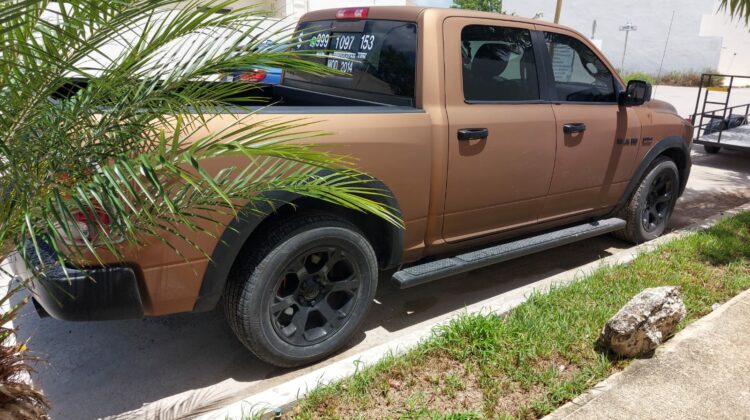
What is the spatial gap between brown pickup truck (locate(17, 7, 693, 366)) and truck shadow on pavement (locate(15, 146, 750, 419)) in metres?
0.37

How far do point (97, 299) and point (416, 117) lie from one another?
1884 millimetres

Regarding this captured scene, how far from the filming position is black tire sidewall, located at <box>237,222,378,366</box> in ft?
9.58

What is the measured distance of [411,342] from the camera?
3.35 meters

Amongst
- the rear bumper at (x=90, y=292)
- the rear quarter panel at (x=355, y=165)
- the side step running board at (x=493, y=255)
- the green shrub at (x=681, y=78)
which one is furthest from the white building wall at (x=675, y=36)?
the rear bumper at (x=90, y=292)

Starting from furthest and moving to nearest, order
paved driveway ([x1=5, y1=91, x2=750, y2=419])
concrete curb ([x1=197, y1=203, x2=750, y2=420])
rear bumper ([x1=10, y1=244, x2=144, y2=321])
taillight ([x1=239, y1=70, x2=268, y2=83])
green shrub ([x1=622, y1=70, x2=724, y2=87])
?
green shrub ([x1=622, y1=70, x2=724, y2=87])
paved driveway ([x1=5, y1=91, x2=750, y2=419])
concrete curb ([x1=197, y1=203, x2=750, y2=420])
taillight ([x1=239, y1=70, x2=268, y2=83])
rear bumper ([x1=10, y1=244, x2=144, y2=321])

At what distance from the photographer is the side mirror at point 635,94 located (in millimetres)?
4516

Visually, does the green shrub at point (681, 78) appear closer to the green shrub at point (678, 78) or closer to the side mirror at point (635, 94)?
the green shrub at point (678, 78)

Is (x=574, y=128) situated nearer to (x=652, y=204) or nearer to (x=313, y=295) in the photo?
(x=652, y=204)

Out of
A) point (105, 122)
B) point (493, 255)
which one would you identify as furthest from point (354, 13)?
point (105, 122)

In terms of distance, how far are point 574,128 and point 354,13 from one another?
1.76 metres

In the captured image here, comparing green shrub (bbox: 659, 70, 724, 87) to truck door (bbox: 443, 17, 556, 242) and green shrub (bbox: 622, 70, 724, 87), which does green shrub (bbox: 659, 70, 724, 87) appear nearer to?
green shrub (bbox: 622, 70, 724, 87)

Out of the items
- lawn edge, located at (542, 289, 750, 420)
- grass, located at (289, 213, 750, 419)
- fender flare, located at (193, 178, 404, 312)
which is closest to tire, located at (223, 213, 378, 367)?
fender flare, located at (193, 178, 404, 312)

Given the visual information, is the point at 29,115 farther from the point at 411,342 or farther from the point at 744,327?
the point at 744,327

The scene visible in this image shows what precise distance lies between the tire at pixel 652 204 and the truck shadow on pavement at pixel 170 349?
81cm
